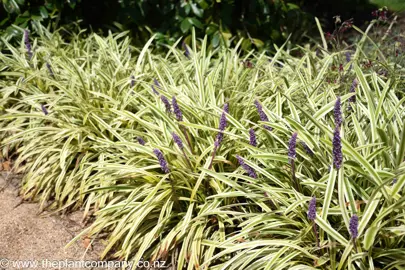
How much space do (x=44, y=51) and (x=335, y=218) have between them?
297 centimetres

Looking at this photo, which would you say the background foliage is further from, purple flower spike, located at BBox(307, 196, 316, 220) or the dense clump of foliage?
purple flower spike, located at BBox(307, 196, 316, 220)

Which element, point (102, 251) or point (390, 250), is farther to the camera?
point (102, 251)

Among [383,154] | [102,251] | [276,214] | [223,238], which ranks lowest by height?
[102,251]

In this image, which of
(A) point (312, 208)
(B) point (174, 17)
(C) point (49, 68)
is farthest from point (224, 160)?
(B) point (174, 17)

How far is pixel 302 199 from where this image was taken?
2158 mm

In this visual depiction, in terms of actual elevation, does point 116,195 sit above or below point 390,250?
below

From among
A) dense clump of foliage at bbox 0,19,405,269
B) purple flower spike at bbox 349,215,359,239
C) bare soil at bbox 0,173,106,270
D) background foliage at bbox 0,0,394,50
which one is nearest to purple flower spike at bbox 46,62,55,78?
dense clump of foliage at bbox 0,19,405,269

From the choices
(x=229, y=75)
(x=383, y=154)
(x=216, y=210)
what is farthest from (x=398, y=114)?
(x=229, y=75)

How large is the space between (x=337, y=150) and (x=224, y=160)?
0.83 metres

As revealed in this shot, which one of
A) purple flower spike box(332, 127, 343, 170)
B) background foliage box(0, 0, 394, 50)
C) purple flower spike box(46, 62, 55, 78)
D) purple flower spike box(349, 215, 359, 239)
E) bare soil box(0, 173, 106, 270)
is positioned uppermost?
purple flower spike box(332, 127, 343, 170)

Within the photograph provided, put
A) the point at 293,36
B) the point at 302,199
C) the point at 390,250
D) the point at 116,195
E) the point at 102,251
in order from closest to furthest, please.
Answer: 1. the point at 390,250
2. the point at 302,199
3. the point at 102,251
4. the point at 116,195
5. the point at 293,36

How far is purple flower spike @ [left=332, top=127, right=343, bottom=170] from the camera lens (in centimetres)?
180

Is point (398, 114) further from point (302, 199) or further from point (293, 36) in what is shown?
point (293, 36)

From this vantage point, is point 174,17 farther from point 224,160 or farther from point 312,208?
point 312,208
